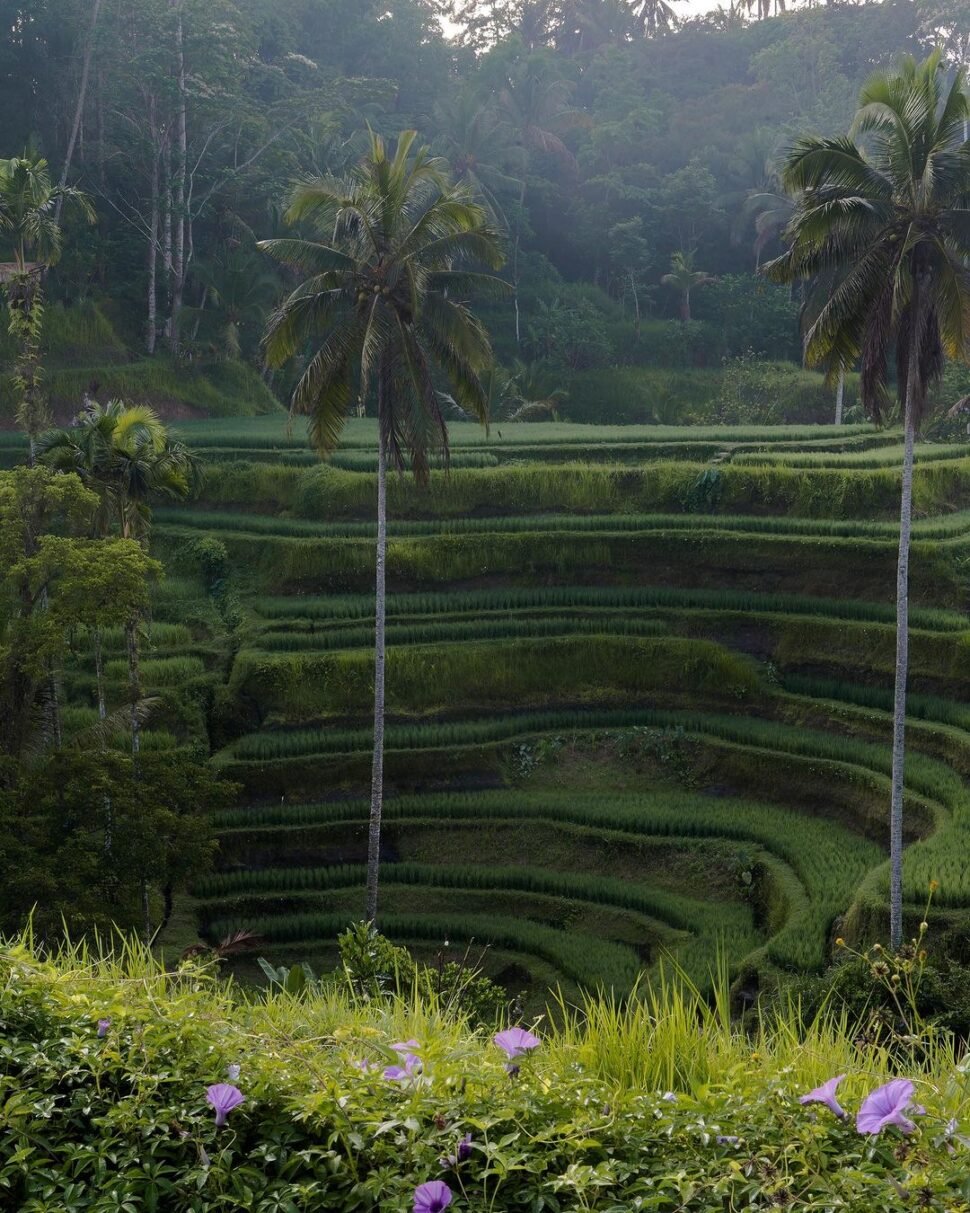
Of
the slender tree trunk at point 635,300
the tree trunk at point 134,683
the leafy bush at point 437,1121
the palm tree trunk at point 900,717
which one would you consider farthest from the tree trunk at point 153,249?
the leafy bush at point 437,1121

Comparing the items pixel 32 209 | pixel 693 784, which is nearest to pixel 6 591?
pixel 32 209

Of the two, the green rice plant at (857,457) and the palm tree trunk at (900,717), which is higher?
the green rice plant at (857,457)

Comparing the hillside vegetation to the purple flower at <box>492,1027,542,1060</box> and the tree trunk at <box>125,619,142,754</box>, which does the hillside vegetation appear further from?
the purple flower at <box>492,1027,542,1060</box>

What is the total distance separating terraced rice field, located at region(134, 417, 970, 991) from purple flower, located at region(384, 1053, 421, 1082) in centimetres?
1172

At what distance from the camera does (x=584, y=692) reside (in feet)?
77.7

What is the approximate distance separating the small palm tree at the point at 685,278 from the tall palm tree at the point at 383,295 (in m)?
30.4

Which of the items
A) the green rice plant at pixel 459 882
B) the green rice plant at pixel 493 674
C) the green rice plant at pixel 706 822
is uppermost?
the green rice plant at pixel 493 674

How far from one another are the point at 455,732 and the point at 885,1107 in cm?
1916

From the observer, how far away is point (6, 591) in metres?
18.4

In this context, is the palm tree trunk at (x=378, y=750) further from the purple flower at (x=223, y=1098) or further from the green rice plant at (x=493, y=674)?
the purple flower at (x=223, y=1098)

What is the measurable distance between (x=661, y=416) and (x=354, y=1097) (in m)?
41.1

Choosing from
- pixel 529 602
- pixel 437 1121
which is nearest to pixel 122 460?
pixel 529 602

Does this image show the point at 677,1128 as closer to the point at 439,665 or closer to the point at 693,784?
the point at 693,784

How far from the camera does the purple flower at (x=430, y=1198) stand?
366cm
